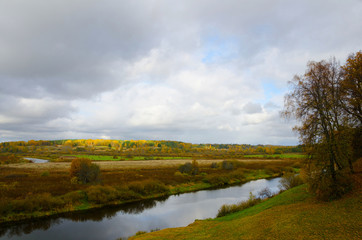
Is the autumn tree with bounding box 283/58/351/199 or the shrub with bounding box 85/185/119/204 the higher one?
the autumn tree with bounding box 283/58/351/199

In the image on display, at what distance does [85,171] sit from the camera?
40.6 metres

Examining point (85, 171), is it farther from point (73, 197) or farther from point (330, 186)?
point (330, 186)

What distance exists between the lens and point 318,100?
15.1 meters

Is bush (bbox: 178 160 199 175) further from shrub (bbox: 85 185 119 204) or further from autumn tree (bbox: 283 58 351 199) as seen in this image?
autumn tree (bbox: 283 58 351 199)

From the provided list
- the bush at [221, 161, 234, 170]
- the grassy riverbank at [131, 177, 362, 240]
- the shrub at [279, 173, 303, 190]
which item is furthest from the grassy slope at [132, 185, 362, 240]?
the bush at [221, 161, 234, 170]

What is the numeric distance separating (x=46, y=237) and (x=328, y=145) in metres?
26.5

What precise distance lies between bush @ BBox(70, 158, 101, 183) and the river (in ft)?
43.3

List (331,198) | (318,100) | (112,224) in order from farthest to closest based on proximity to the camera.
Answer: (112,224) → (318,100) → (331,198)

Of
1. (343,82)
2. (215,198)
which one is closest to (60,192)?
(215,198)

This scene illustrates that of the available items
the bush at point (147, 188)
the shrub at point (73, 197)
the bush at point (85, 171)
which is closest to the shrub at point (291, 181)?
the bush at point (147, 188)

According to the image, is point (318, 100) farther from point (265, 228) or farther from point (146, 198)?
point (146, 198)

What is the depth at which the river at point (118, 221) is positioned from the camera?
20.5 metres

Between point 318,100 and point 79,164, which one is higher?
point 318,100

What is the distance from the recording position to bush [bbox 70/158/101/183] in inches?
1577
